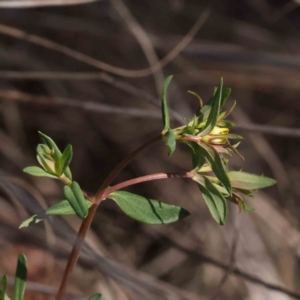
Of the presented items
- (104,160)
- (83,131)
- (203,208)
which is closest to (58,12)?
(83,131)

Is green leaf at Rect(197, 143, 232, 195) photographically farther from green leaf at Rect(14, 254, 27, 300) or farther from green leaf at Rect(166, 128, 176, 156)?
green leaf at Rect(14, 254, 27, 300)

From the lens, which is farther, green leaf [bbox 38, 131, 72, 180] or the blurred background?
the blurred background

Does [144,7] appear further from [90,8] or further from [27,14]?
[27,14]

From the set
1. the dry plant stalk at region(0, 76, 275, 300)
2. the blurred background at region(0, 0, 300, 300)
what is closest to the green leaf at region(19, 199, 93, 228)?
the dry plant stalk at region(0, 76, 275, 300)

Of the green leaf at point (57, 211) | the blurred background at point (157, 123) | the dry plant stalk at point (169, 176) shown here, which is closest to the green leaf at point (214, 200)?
the dry plant stalk at point (169, 176)

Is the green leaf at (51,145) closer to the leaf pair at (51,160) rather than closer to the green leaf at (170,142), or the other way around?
the leaf pair at (51,160)
